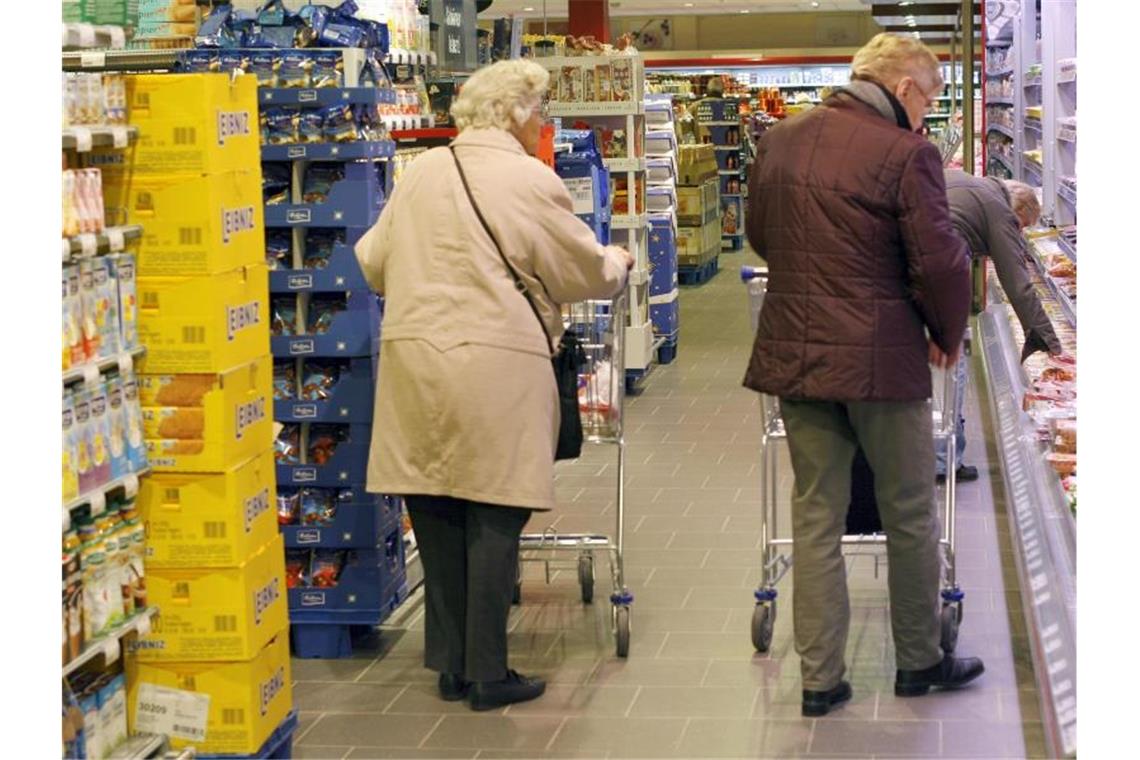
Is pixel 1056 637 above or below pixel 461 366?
below

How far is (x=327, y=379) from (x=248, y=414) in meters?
1.12

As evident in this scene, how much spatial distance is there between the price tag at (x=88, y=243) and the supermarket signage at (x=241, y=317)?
1.77 ft

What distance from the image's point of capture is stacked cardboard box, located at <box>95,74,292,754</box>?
429cm

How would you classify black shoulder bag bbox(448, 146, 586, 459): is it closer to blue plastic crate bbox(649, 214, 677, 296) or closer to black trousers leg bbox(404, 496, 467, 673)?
black trousers leg bbox(404, 496, 467, 673)

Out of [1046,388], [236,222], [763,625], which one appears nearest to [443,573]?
[763,625]

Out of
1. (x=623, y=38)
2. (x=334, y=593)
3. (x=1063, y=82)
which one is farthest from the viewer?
(x=623, y=38)

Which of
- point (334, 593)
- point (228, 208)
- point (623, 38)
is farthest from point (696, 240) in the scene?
point (228, 208)

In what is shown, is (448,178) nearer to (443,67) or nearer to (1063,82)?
(443,67)

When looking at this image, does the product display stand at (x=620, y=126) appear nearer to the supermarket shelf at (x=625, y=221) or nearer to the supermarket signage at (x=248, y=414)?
the supermarket shelf at (x=625, y=221)

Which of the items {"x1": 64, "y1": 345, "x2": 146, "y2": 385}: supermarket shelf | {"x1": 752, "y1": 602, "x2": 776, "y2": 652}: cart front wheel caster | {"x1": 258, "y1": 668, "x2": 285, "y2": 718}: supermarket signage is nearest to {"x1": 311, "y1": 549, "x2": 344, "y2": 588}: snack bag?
{"x1": 258, "y1": 668, "x2": 285, "y2": 718}: supermarket signage

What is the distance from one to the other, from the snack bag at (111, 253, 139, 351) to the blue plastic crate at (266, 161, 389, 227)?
1287 mm

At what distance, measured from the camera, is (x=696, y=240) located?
17.6 m

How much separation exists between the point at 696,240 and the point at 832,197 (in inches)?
510

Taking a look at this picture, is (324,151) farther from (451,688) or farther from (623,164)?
(623,164)
